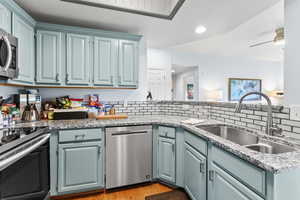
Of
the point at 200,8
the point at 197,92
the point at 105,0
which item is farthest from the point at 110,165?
the point at 197,92

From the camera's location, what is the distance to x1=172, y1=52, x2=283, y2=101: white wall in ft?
16.3

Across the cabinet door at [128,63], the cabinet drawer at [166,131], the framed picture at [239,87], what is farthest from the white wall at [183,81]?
the cabinet drawer at [166,131]

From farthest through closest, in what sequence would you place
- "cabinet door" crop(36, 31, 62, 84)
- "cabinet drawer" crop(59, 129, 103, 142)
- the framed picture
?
the framed picture → "cabinet door" crop(36, 31, 62, 84) → "cabinet drawer" crop(59, 129, 103, 142)

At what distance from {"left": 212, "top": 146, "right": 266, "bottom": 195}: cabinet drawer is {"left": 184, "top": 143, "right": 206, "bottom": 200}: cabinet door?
0.26 metres

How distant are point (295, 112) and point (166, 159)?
1.34 meters

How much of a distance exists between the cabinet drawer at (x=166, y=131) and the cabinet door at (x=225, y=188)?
0.66 metres

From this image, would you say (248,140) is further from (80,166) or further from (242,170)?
(80,166)

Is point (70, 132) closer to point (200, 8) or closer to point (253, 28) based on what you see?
point (200, 8)

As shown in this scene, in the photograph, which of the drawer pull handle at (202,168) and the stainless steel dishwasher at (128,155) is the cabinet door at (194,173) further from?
the stainless steel dishwasher at (128,155)

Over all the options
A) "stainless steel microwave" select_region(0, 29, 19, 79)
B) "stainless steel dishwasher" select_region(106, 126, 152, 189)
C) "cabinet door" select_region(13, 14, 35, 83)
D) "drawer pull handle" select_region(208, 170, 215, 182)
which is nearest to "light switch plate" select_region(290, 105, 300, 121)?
"drawer pull handle" select_region(208, 170, 215, 182)

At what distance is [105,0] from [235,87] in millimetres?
5097

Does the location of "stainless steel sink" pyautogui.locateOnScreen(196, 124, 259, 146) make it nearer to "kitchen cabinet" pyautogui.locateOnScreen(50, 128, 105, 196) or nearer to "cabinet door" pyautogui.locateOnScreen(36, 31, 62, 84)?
"kitchen cabinet" pyautogui.locateOnScreen(50, 128, 105, 196)

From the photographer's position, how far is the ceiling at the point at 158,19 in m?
1.75

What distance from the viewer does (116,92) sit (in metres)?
2.58
